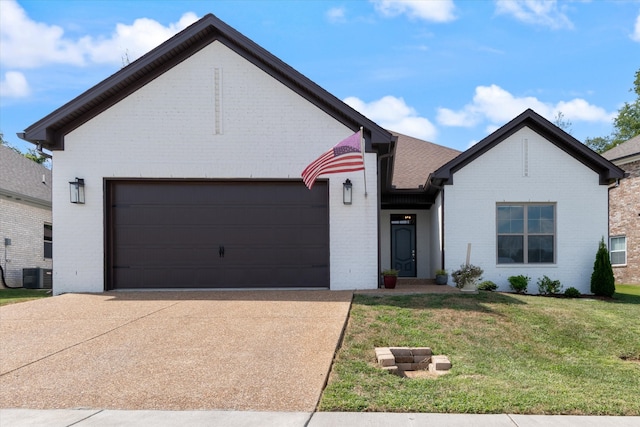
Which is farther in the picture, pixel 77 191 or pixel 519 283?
pixel 519 283

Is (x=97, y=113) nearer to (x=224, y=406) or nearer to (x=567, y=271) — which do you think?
(x=224, y=406)

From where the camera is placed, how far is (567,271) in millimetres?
13773

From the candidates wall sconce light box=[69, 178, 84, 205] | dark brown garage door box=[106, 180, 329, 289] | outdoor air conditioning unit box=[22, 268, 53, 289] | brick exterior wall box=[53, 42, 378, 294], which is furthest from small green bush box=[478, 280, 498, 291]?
outdoor air conditioning unit box=[22, 268, 53, 289]

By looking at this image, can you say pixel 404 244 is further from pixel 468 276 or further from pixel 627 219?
pixel 627 219

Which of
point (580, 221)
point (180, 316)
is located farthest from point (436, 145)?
point (180, 316)

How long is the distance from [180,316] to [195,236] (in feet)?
12.3

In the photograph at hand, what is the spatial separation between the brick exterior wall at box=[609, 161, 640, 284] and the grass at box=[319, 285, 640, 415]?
1115 centimetres

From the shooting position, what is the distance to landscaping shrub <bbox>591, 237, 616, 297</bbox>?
13109mm

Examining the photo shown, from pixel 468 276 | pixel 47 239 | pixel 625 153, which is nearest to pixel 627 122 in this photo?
pixel 625 153

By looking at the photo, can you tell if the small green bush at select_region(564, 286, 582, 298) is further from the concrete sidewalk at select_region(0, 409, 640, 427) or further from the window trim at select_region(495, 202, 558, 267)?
the concrete sidewalk at select_region(0, 409, 640, 427)

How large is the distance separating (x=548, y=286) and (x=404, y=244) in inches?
203

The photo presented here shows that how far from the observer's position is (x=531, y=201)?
1380 cm

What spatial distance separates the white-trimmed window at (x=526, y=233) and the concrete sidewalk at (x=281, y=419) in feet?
31.6

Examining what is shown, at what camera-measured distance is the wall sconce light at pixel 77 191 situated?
11.8 metres
